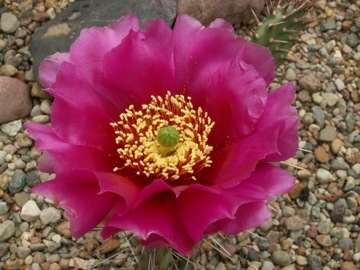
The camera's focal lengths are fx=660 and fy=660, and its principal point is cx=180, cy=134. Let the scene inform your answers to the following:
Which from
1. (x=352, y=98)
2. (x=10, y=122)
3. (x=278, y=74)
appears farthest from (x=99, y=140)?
Answer: (x=352, y=98)

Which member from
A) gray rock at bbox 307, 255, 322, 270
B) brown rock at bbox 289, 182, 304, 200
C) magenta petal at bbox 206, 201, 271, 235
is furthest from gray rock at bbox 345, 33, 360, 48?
magenta petal at bbox 206, 201, 271, 235

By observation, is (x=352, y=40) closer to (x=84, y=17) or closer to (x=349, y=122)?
(x=349, y=122)

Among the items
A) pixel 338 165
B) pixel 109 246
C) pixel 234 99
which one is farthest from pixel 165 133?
pixel 338 165

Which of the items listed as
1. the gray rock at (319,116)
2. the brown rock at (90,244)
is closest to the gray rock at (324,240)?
the gray rock at (319,116)

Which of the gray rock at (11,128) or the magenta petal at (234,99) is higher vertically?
the magenta petal at (234,99)

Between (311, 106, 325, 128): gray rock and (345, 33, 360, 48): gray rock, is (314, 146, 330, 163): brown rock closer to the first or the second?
(311, 106, 325, 128): gray rock

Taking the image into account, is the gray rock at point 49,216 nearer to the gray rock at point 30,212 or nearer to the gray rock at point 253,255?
the gray rock at point 30,212

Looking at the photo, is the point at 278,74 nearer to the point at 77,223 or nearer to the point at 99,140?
the point at 99,140
